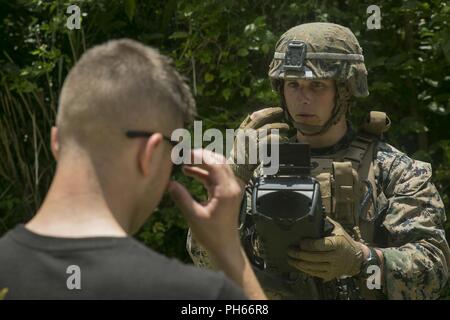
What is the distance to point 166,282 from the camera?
71.6 inches

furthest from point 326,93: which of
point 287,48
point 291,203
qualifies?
point 291,203

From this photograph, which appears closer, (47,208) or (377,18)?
(47,208)

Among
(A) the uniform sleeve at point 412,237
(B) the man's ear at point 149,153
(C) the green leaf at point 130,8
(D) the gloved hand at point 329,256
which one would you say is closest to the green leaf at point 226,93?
(C) the green leaf at point 130,8

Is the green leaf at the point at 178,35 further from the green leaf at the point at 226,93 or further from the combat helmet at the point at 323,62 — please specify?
the combat helmet at the point at 323,62

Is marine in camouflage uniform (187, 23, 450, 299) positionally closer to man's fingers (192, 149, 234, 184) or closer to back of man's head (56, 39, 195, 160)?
man's fingers (192, 149, 234, 184)

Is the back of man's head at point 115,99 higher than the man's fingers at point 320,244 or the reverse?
higher

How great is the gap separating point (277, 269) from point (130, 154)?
164 centimetres

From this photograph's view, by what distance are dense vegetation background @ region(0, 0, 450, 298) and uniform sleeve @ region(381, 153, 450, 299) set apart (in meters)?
1.82

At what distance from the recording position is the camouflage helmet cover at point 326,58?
3723 mm

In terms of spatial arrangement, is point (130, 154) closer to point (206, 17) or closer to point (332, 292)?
point (332, 292)

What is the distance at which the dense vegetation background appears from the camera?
5.63 meters

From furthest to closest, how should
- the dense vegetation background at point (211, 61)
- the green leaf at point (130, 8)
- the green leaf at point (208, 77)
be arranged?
the green leaf at point (208, 77) → the green leaf at point (130, 8) → the dense vegetation background at point (211, 61)

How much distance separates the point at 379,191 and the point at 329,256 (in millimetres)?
447

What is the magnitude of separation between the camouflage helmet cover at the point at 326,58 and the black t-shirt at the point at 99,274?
1.94m
